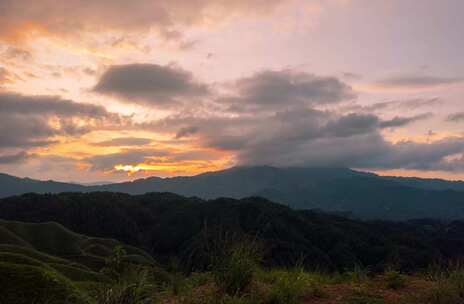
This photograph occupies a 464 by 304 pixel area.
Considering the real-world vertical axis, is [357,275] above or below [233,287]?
below

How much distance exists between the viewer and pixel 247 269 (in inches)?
385

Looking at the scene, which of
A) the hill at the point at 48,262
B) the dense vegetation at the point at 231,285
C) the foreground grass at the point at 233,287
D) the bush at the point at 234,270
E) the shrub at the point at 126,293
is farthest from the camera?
the hill at the point at 48,262

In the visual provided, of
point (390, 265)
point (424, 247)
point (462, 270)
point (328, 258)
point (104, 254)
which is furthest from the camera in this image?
point (424, 247)

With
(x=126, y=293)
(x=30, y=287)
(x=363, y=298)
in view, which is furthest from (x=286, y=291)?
(x=30, y=287)

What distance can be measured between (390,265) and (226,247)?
5182mm

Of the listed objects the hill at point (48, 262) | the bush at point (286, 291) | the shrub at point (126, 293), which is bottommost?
the hill at point (48, 262)

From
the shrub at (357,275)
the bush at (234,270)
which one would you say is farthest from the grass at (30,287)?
the shrub at (357,275)

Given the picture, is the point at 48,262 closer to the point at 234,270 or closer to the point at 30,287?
the point at 30,287

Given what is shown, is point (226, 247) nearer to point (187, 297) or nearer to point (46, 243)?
point (187, 297)

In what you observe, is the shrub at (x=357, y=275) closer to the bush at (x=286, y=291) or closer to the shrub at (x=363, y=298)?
the shrub at (x=363, y=298)

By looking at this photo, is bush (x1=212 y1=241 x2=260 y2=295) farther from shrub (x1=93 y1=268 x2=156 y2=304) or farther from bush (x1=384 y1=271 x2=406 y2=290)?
bush (x1=384 y1=271 x2=406 y2=290)

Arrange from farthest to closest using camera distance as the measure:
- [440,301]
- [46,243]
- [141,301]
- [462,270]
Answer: [46,243] → [462,270] → [440,301] → [141,301]

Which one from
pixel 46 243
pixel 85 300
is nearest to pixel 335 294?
pixel 85 300

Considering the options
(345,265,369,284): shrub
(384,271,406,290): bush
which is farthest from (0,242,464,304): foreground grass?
(345,265,369,284): shrub
